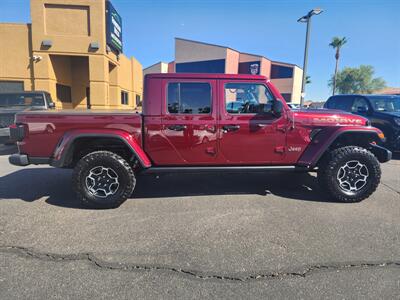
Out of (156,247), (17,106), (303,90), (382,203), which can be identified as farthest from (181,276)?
(303,90)

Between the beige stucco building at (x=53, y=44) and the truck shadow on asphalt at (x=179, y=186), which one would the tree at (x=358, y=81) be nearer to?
the beige stucco building at (x=53, y=44)

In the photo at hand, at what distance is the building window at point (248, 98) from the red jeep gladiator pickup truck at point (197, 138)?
0.02 metres

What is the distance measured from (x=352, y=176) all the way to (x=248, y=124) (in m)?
1.91

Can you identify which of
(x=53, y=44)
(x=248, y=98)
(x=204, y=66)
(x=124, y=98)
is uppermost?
(x=204, y=66)

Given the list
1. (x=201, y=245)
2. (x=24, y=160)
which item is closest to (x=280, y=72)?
(x=24, y=160)

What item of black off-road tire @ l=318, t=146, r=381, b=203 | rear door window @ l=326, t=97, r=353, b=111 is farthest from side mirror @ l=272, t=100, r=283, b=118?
rear door window @ l=326, t=97, r=353, b=111

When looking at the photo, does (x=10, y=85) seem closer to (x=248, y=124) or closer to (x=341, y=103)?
(x=248, y=124)

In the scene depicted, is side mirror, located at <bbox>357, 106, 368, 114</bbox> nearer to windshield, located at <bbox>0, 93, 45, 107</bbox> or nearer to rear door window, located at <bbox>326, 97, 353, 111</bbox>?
rear door window, located at <bbox>326, 97, 353, 111</bbox>

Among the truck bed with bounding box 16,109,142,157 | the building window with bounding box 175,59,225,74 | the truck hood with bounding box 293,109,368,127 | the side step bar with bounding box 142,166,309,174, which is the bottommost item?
the side step bar with bounding box 142,166,309,174

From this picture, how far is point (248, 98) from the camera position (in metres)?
4.17

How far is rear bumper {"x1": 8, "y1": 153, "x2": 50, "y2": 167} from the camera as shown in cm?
385

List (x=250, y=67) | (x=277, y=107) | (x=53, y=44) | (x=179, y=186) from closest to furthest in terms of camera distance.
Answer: (x=277, y=107) < (x=179, y=186) < (x=53, y=44) < (x=250, y=67)

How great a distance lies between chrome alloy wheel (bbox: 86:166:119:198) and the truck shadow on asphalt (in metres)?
0.34

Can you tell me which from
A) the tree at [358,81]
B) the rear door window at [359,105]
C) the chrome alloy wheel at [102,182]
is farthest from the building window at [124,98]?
the tree at [358,81]
